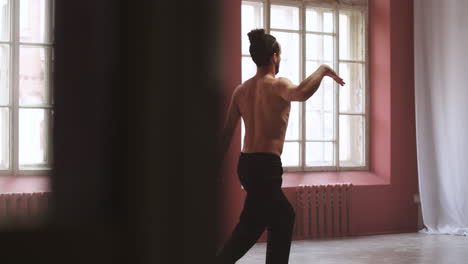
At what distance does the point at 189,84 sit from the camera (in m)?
0.82

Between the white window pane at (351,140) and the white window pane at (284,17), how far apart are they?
1141 millimetres

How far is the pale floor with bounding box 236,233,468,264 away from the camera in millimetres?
4773

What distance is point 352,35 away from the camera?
22.1 feet

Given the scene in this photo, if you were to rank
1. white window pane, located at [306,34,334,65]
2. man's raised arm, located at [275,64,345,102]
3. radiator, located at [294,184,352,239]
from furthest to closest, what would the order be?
white window pane, located at [306,34,334,65]
radiator, located at [294,184,352,239]
man's raised arm, located at [275,64,345,102]

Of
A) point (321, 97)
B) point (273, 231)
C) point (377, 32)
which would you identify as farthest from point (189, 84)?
point (377, 32)

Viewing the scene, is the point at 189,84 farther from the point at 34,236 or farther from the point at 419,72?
the point at 419,72

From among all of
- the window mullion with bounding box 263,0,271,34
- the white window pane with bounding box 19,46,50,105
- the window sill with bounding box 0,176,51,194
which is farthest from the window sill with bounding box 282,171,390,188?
the white window pane with bounding box 19,46,50,105

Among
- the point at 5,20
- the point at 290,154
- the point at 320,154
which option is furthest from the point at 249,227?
the point at 320,154

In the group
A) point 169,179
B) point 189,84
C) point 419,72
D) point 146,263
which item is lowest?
point 146,263

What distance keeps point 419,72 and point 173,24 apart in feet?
20.1

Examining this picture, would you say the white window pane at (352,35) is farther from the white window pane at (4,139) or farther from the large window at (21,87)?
the white window pane at (4,139)

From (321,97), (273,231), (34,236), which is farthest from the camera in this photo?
(321,97)

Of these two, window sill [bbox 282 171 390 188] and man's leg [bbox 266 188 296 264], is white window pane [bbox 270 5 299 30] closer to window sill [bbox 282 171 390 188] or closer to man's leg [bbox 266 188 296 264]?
window sill [bbox 282 171 390 188]

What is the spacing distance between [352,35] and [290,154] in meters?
1.51
